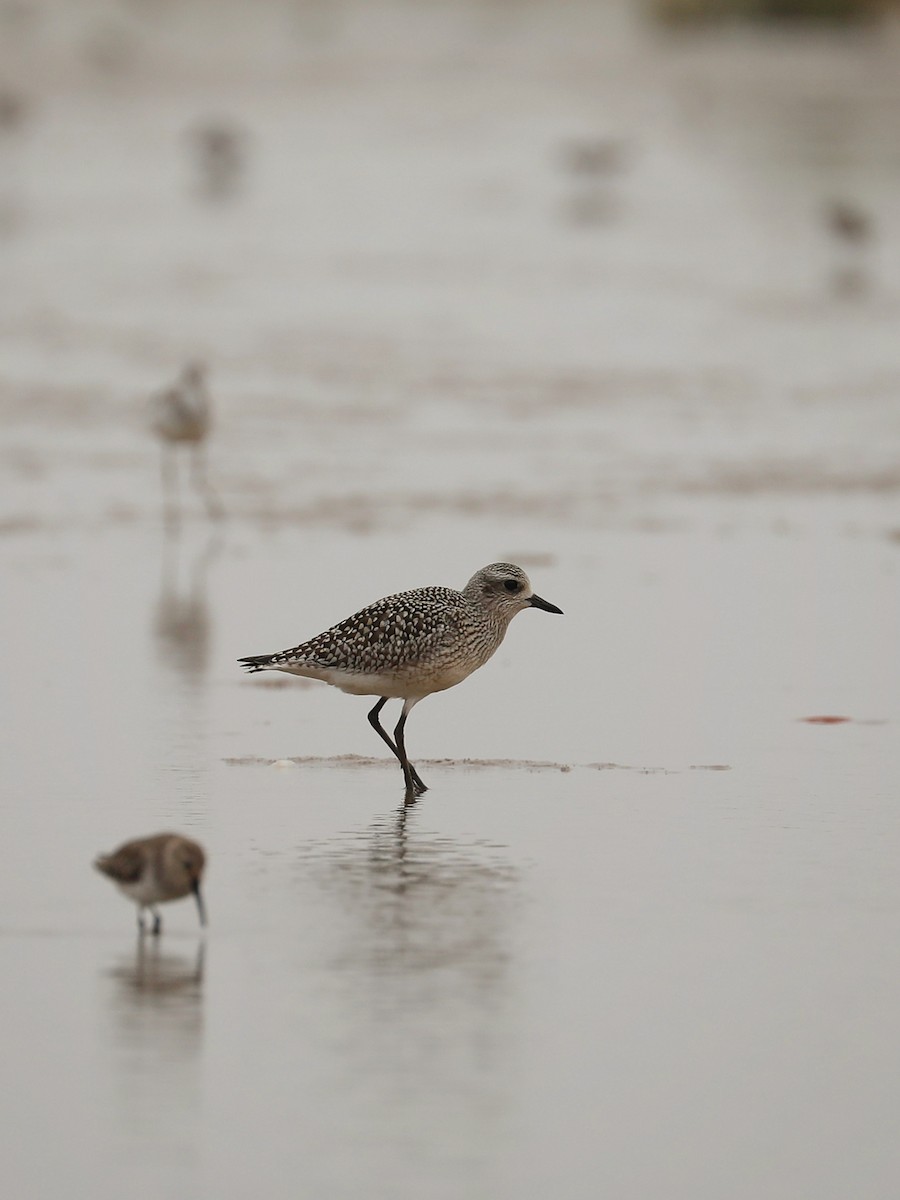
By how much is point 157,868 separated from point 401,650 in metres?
2.62

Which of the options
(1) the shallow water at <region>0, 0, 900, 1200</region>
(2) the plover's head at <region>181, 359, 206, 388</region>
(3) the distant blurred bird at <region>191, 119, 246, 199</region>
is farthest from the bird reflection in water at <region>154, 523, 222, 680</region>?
(3) the distant blurred bird at <region>191, 119, 246, 199</region>

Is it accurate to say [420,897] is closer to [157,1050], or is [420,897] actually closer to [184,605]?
[157,1050]

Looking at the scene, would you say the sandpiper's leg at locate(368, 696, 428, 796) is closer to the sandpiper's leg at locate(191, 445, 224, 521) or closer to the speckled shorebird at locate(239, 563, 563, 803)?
the speckled shorebird at locate(239, 563, 563, 803)

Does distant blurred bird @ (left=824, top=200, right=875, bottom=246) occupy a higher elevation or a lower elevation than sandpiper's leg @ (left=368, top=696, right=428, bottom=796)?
higher

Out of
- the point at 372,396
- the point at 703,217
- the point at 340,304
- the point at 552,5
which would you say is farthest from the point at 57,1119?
the point at 552,5

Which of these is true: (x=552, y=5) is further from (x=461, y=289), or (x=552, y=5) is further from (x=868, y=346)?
(x=868, y=346)

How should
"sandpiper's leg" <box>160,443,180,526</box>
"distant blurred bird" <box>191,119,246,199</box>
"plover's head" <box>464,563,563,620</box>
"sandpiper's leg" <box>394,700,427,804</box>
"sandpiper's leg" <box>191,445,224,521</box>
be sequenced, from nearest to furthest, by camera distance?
1. "sandpiper's leg" <box>394,700,427,804</box>
2. "plover's head" <box>464,563,563,620</box>
3. "sandpiper's leg" <box>191,445,224,521</box>
4. "sandpiper's leg" <box>160,443,180,526</box>
5. "distant blurred bird" <box>191,119,246,199</box>

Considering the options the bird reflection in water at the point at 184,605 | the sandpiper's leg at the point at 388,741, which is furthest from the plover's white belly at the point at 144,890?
the bird reflection in water at the point at 184,605

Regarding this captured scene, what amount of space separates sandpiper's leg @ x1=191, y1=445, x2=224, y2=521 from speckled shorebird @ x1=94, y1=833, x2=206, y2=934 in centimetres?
962

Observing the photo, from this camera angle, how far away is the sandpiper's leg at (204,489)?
16.9 m

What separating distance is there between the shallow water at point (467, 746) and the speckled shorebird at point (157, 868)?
180 millimetres

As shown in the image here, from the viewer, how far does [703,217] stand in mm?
41094

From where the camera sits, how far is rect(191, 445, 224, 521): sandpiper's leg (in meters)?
16.9

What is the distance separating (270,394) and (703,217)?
62.9 ft
